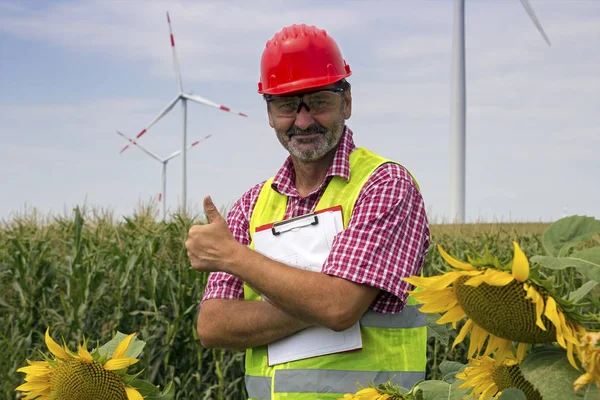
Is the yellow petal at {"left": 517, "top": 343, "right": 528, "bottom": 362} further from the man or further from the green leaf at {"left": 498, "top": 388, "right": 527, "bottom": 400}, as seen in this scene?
the man


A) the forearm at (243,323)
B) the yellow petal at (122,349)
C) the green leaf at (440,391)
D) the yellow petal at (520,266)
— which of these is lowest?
the forearm at (243,323)

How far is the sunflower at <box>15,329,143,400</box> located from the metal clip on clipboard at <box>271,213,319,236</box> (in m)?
1.26

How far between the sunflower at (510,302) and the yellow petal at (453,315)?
0.02 meters

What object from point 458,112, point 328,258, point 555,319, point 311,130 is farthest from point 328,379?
point 458,112

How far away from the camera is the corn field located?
6438 mm

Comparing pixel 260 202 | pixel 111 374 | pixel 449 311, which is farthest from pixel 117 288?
pixel 449 311

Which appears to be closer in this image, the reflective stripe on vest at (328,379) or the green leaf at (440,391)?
the green leaf at (440,391)

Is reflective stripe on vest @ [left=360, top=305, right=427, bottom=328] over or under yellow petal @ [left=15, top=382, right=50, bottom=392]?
under

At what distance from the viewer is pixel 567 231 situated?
3.47 feet

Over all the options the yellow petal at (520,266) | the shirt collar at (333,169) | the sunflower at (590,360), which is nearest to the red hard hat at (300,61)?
the shirt collar at (333,169)

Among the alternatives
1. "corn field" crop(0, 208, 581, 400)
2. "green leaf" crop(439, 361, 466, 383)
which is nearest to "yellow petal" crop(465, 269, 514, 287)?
"green leaf" crop(439, 361, 466, 383)

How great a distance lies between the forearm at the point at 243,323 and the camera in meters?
2.77

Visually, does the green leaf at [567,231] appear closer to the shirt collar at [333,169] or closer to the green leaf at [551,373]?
the green leaf at [551,373]

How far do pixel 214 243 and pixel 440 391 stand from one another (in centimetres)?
153
